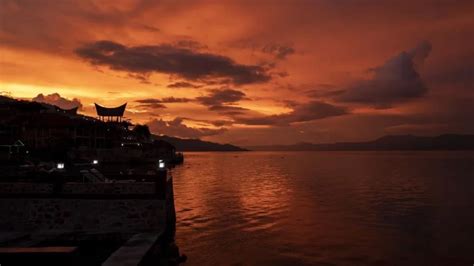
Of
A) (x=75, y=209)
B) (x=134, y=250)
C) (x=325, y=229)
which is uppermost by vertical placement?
(x=75, y=209)

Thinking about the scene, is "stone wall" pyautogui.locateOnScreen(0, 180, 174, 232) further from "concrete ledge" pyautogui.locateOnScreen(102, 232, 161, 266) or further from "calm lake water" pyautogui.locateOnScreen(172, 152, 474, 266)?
"calm lake water" pyautogui.locateOnScreen(172, 152, 474, 266)

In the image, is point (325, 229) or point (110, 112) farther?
point (110, 112)

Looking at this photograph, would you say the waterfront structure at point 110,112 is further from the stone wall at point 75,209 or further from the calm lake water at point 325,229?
the stone wall at point 75,209

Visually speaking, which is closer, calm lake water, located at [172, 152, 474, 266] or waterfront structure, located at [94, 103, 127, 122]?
calm lake water, located at [172, 152, 474, 266]

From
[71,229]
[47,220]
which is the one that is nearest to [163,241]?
[71,229]

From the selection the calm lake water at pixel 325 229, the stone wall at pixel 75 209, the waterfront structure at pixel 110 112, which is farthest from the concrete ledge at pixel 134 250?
the waterfront structure at pixel 110 112

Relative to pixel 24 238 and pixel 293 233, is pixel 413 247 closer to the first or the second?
pixel 293 233

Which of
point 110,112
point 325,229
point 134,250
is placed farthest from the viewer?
point 110,112

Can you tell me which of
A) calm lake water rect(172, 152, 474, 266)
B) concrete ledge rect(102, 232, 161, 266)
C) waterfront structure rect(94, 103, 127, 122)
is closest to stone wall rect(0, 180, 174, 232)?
concrete ledge rect(102, 232, 161, 266)

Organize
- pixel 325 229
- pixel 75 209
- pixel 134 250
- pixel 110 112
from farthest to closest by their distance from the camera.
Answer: pixel 110 112
pixel 325 229
pixel 75 209
pixel 134 250

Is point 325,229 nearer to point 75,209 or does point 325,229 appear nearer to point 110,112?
point 75,209

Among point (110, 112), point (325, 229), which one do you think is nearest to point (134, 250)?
point (325, 229)

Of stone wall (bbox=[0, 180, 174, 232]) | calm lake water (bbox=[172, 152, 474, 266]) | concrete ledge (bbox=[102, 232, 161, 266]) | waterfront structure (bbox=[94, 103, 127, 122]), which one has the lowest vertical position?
calm lake water (bbox=[172, 152, 474, 266])

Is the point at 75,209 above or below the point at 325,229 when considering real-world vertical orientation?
above
